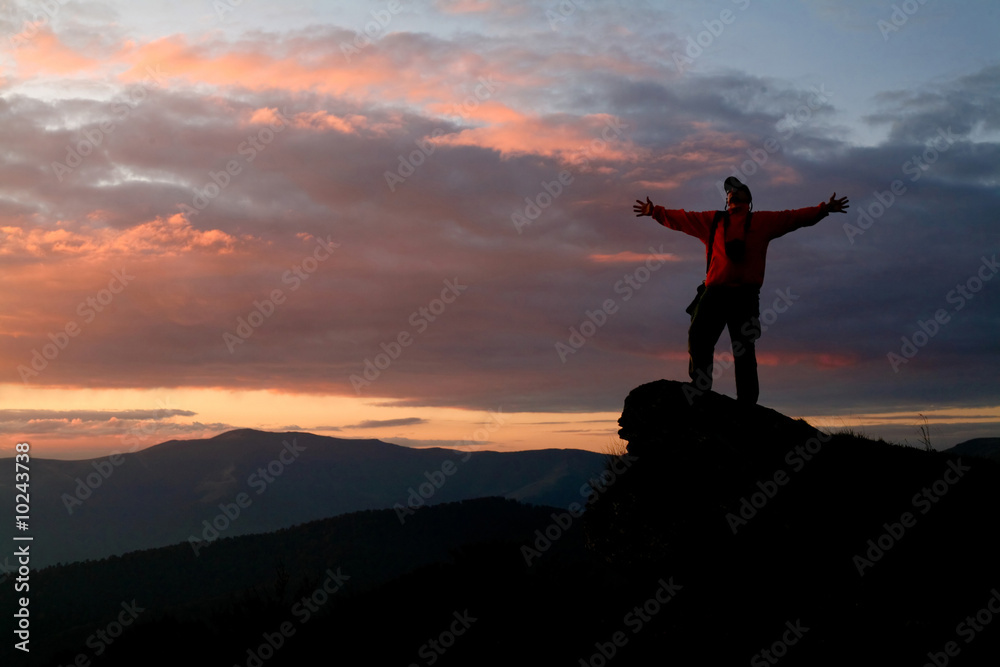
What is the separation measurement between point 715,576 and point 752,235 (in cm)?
461

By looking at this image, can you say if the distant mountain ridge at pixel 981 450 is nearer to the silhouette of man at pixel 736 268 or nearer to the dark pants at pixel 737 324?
the dark pants at pixel 737 324

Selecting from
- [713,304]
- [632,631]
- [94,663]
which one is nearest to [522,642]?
[632,631]

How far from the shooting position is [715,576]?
8.75 metres

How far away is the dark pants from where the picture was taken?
1002cm

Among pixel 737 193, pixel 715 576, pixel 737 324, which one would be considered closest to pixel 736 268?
pixel 737 324

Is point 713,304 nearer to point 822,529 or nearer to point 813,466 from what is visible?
point 813,466

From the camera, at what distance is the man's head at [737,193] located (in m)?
10.1

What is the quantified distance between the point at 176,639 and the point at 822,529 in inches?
478

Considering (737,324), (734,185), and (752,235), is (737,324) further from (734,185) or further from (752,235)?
(734,185)

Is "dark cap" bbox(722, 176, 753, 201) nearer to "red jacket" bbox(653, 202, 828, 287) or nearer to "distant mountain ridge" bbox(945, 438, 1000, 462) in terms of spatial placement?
"red jacket" bbox(653, 202, 828, 287)

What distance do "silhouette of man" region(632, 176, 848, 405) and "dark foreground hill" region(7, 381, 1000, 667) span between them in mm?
682

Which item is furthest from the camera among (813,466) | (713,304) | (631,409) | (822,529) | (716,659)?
(631,409)

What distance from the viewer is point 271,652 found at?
471 inches

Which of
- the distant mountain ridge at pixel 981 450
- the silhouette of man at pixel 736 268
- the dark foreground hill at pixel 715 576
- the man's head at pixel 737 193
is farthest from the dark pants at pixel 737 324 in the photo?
the distant mountain ridge at pixel 981 450
